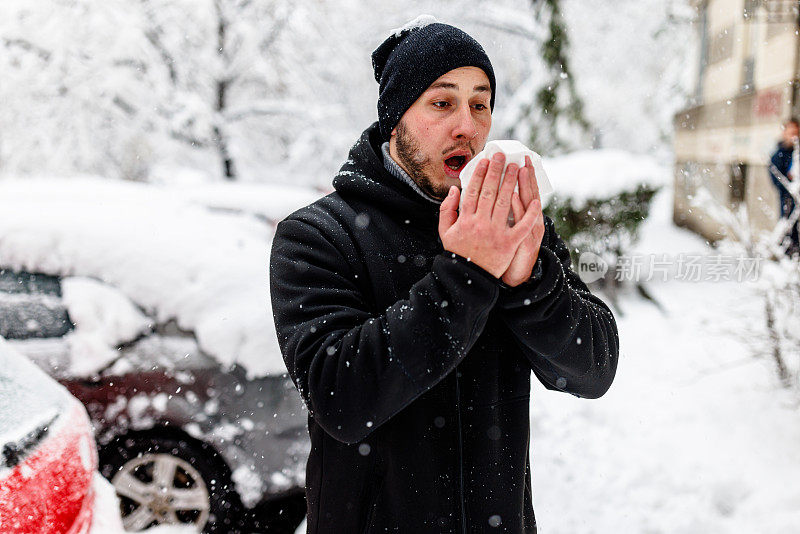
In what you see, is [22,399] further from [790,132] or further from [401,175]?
[790,132]

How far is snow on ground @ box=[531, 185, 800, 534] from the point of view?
323 cm

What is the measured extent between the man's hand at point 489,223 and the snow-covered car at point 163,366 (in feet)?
6.79

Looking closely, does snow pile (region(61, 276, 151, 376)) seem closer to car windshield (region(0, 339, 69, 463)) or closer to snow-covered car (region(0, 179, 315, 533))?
snow-covered car (region(0, 179, 315, 533))

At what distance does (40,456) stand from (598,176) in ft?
20.3

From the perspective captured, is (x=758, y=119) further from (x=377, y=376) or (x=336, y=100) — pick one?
(x=377, y=376)

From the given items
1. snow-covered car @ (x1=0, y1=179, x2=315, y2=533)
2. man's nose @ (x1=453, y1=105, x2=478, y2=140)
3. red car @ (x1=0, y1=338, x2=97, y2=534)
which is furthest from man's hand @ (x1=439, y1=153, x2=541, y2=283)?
snow-covered car @ (x1=0, y1=179, x2=315, y2=533)

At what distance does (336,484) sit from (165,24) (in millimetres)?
9652

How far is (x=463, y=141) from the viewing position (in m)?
1.40

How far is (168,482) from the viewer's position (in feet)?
9.65

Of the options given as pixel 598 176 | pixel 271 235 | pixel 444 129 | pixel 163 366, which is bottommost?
pixel 163 366

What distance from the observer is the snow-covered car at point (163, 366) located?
9.53ft

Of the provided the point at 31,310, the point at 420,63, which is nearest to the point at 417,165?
the point at 420,63

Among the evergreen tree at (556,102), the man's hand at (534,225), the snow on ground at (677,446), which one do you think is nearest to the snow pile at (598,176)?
the evergreen tree at (556,102)

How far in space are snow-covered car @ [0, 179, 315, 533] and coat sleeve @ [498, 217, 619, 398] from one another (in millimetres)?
1908
